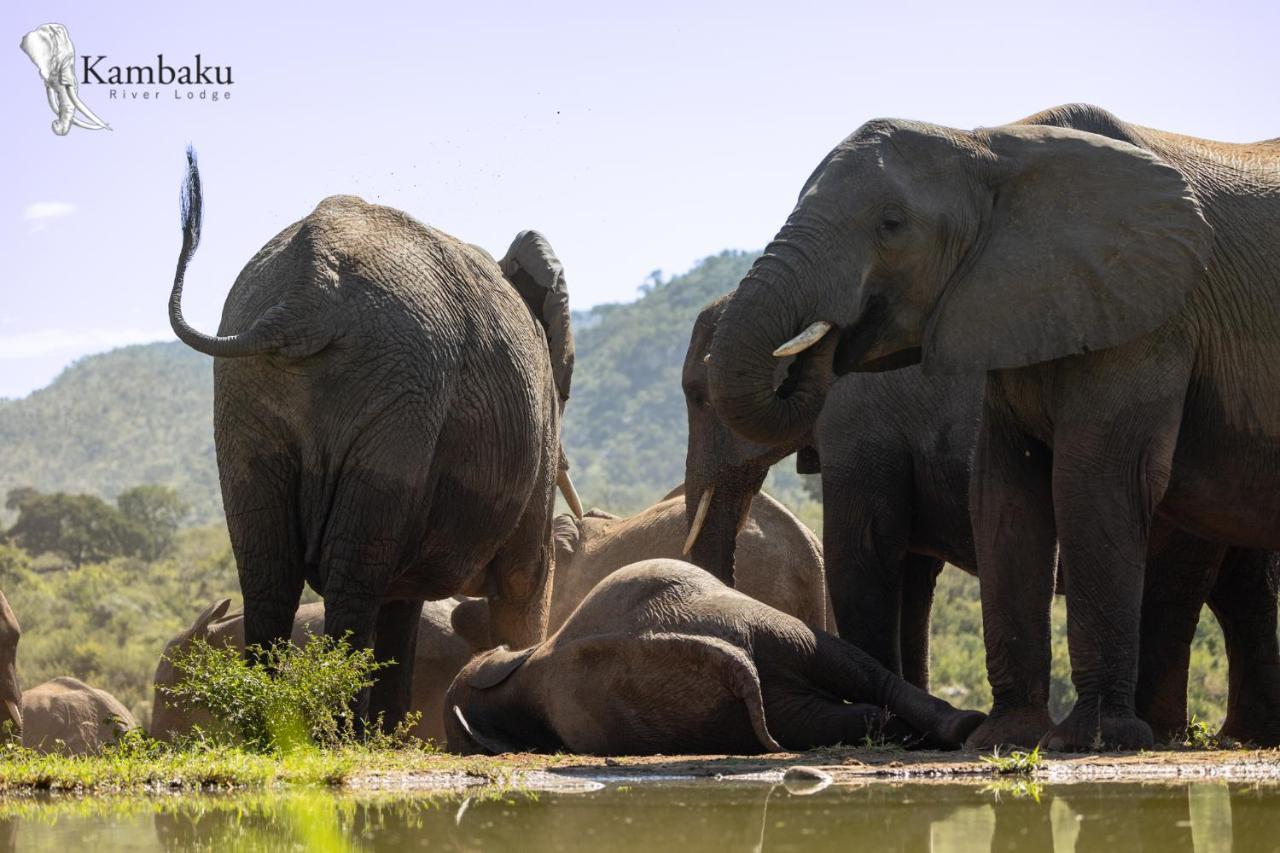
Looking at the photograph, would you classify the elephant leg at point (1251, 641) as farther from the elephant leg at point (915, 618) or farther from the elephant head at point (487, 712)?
the elephant head at point (487, 712)

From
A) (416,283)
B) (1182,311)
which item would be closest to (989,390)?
(1182,311)

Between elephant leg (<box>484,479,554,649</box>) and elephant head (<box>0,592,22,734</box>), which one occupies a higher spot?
elephant leg (<box>484,479,554,649</box>)

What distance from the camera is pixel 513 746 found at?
9570 millimetres

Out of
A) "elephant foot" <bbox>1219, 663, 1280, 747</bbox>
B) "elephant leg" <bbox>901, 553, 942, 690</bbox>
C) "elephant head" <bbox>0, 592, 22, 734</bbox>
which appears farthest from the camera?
"elephant head" <bbox>0, 592, 22, 734</bbox>

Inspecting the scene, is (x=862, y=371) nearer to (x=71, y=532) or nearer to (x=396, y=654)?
(x=396, y=654)

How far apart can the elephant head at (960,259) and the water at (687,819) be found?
2055mm

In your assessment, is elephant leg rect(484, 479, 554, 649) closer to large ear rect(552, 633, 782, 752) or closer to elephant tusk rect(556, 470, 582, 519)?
elephant tusk rect(556, 470, 582, 519)

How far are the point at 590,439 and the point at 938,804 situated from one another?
440 ft

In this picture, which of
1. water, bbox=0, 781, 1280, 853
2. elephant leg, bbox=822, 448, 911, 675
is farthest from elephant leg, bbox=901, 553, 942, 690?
water, bbox=0, 781, 1280, 853

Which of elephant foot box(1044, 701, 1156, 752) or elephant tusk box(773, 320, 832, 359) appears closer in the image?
elephant tusk box(773, 320, 832, 359)

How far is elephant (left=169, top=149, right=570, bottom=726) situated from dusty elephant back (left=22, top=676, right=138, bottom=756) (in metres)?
5.72

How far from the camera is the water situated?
6027 millimetres

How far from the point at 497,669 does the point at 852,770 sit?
2.26 metres

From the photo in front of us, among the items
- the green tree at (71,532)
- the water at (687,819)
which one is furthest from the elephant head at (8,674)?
the green tree at (71,532)
